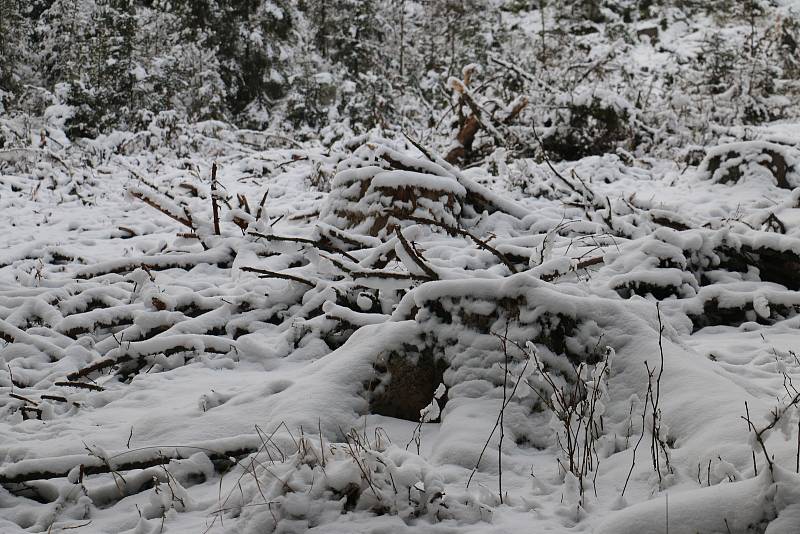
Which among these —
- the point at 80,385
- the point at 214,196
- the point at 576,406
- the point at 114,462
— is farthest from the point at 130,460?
the point at 214,196

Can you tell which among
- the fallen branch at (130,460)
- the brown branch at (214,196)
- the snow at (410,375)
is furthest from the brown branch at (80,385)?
the brown branch at (214,196)

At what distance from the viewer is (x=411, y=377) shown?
296 centimetres

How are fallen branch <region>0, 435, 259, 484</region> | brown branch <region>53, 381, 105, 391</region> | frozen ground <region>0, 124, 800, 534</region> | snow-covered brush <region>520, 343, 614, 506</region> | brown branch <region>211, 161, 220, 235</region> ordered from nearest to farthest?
1. frozen ground <region>0, 124, 800, 534</region>
2. snow-covered brush <region>520, 343, 614, 506</region>
3. fallen branch <region>0, 435, 259, 484</region>
4. brown branch <region>53, 381, 105, 391</region>
5. brown branch <region>211, 161, 220, 235</region>

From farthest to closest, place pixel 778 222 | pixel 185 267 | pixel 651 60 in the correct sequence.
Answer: pixel 651 60 < pixel 185 267 < pixel 778 222

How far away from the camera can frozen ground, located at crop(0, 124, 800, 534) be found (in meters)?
2.03

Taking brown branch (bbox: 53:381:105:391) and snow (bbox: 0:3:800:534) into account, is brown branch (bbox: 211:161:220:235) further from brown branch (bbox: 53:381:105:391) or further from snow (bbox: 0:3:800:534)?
brown branch (bbox: 53:381:105:391)

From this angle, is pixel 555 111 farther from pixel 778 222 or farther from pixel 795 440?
pixel 795 440

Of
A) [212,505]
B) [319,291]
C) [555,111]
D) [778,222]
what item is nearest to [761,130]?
[555,111]

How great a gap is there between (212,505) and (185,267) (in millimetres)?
3940

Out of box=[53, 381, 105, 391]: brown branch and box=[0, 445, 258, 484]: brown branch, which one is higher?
box=[0, 445, 258, 484]: brown branch

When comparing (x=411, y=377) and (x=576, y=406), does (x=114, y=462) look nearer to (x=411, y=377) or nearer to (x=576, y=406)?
(x=411, y=377)

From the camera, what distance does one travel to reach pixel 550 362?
2805mm

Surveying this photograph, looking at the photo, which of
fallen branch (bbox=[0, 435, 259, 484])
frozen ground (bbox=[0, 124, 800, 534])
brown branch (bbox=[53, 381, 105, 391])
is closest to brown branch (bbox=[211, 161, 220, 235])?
frozen ground (bbox=[0, 124, 800, 534])

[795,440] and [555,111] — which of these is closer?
[795,440]
